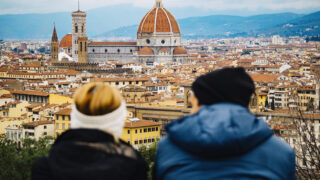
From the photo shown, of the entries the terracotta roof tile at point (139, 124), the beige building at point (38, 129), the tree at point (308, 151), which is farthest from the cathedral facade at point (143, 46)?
the tree at point (308, 151)

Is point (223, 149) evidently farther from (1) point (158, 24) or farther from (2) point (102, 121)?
(1) point (158, 24)

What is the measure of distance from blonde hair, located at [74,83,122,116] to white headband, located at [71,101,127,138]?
2cm

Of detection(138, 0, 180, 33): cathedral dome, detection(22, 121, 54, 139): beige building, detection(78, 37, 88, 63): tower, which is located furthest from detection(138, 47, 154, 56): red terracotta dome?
detection(22, 121, 54, 139): beige building

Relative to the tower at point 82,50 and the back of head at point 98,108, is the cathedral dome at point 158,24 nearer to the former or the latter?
the tower at point 82,50

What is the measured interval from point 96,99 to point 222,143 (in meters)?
0.56

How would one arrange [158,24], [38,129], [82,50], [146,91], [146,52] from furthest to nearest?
[158,24] → [82,50] → [146,52] → [146,91] → [38,129]

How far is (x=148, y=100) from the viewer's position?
3603 centimetres

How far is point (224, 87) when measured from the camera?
2.88 meters

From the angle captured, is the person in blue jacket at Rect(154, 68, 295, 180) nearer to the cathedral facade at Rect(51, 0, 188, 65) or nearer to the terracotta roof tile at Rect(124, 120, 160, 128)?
the terracotta roof tile at Rect(124, 120, 160, 128)

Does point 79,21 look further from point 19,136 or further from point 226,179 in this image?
point 226,179

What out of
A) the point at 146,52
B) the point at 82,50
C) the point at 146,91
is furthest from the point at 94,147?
the point at 82,50

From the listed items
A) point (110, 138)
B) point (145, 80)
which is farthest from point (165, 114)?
point (110, 138)

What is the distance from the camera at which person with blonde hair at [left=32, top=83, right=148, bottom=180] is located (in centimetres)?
270

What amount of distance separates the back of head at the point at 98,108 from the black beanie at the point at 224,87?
0.36m
